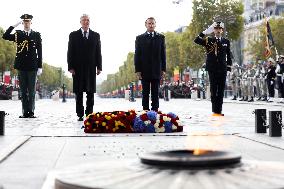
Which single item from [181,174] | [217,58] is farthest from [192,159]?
[217,58]

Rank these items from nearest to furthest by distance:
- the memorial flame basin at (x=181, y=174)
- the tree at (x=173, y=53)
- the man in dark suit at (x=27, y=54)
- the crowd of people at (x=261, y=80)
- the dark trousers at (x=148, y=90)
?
the memorial flame basin at (x=181, y=174)
the dark trousers at (x=148, y=90)
the man in dark suit at (x=27, y=54)
the crowd of people at (x=261, y=80)
the tree at (x=173, y=53)

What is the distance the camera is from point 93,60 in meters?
12.4

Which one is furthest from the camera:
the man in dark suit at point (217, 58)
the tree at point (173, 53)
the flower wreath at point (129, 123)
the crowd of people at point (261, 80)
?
the tree at point (173, 53)

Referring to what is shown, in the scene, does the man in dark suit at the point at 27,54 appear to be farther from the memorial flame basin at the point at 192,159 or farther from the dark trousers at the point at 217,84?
the memorial flame basin at the point at 192,159

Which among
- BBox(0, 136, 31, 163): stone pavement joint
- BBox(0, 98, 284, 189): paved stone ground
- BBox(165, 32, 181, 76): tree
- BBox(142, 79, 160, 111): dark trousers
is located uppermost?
BBox(165, 32, 181, 76): tree

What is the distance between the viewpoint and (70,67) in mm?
12359

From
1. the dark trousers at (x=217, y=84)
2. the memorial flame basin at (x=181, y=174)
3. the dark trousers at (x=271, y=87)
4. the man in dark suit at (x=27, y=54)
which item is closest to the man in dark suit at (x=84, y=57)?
the man in dark suit at (x=27, y=54)

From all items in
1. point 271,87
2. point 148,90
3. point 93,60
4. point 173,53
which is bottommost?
point 148,90

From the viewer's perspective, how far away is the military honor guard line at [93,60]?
12336 millimetres

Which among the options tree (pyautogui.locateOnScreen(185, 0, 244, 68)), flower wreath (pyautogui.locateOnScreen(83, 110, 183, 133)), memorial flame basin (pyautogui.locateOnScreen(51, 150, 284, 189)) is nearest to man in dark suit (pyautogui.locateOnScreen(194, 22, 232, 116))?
flower wreath (pyautogui.locateOnScreen(83, 110, 183, 133))

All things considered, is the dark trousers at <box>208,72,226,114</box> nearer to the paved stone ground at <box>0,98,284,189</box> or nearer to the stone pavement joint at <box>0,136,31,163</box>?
the paved stone ground at <box>0,98,284,189</box>

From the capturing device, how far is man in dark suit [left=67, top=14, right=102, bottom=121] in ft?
40.4

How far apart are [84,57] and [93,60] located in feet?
0.66

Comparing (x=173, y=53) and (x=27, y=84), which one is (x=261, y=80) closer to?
(x=27, y=84)
